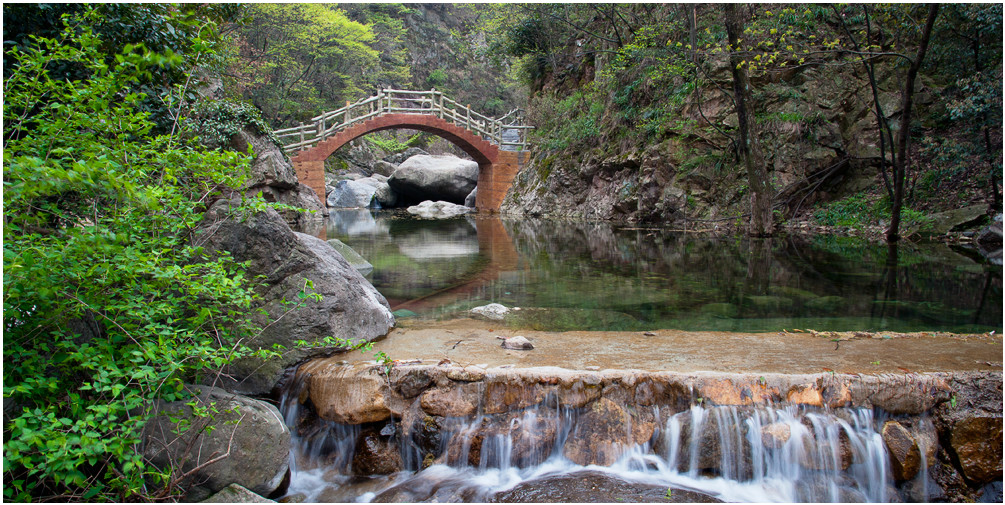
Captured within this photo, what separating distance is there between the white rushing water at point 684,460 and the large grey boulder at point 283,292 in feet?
2.58

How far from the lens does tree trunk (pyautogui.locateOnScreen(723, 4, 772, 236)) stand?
995 cm

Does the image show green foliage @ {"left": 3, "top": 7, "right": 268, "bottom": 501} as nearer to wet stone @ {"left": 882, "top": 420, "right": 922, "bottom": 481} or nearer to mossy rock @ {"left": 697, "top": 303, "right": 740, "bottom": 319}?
wet stone @ {"left": 882, "top": 420, "right": 922, "bottom": 481}

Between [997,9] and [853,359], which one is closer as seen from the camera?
[853,359]

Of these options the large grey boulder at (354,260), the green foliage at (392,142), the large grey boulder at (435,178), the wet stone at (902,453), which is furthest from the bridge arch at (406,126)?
the wet stone at (902,453)

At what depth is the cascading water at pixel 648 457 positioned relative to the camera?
2979 millimetres

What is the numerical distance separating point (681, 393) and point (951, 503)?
1.44 metres

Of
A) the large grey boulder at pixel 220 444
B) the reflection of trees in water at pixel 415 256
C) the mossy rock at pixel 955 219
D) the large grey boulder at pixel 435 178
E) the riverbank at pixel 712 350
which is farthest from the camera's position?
the large grey boulder at pixel 435 178

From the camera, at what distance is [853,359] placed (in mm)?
3600

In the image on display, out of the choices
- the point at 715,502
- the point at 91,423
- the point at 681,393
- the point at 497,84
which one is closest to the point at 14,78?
the point at 91,423

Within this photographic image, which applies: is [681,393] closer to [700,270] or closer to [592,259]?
[700,270]

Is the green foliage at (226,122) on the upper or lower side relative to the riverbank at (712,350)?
upper

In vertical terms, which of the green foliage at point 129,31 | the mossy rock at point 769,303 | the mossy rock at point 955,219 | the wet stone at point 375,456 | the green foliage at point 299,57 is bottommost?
the wet stone at point 375,456

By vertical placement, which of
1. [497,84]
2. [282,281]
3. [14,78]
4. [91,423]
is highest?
[497,84]

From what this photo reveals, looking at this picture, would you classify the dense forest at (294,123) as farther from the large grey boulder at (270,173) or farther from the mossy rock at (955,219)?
the large grey boulder at (270,173)
